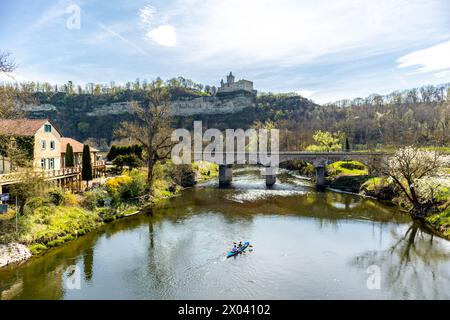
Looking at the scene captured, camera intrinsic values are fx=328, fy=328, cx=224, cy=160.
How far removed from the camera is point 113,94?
7269 inches

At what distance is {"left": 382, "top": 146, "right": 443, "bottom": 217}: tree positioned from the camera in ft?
116

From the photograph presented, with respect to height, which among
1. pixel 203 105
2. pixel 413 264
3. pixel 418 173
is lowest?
pixel 413 264

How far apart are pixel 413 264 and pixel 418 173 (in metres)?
17.3

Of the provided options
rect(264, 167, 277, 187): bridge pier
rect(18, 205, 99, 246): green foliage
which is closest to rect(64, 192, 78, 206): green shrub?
rect(18, 205, 99, 246): green foliage

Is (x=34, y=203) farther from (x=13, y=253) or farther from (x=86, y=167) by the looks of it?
(x=86, y=167)

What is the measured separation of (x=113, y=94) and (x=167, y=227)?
168m

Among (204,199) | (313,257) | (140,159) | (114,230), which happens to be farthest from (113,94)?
(313,257)

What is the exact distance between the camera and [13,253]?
74.1 feet

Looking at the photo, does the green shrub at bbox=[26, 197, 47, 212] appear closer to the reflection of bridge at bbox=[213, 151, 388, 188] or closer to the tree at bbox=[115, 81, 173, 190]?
the tree at bbox=[115, 81, 173, 190]

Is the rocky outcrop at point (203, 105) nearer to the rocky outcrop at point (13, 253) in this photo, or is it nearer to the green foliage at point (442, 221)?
the green foliage at point (442, 221)

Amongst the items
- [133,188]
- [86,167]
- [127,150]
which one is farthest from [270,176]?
[86,167]

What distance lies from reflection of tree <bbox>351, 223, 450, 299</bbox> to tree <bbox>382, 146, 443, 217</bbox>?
6.80 meters
